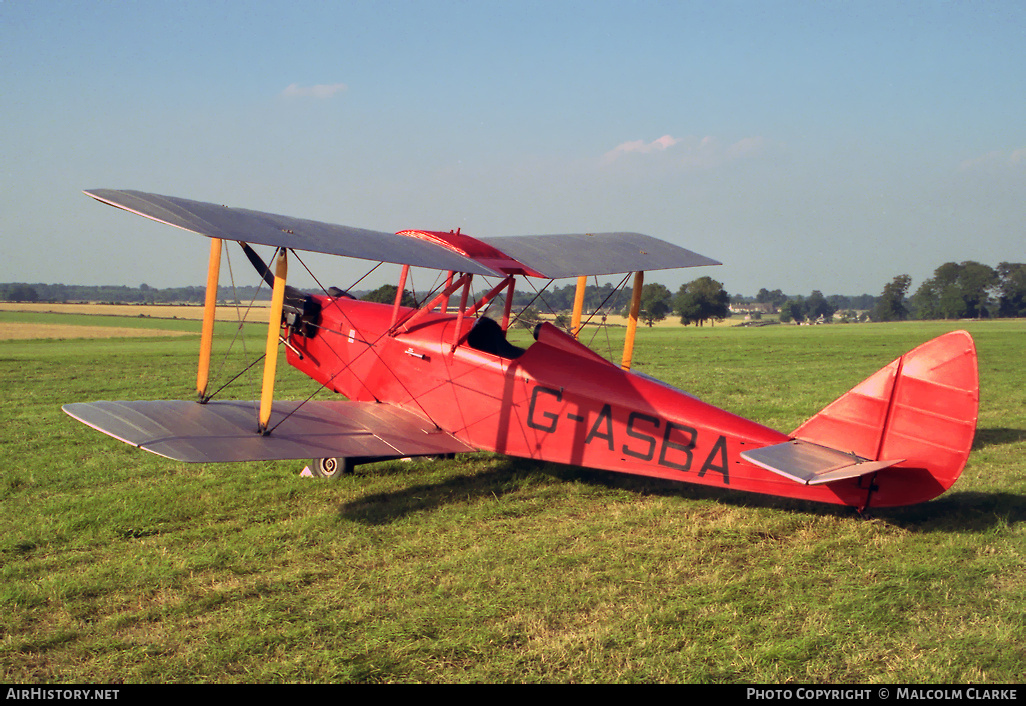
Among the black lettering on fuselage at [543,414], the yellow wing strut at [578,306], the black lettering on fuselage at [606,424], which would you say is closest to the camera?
the black lettering on fuselage at [606,424]

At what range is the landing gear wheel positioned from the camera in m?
6.55

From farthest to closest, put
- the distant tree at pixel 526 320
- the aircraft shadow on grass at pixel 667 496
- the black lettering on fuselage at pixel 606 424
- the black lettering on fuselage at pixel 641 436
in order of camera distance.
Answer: the distant tree at pixel 526 320, the black lettering on fuselage at pixel 606 424, the black lettering on fuselage at pixel 641 436, the aircraft shadow on grass at pixel 667 496

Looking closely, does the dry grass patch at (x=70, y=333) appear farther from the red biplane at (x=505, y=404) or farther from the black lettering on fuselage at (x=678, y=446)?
the black lettering on fuselage at (x=678, y=446)

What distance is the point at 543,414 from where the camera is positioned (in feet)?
20.0

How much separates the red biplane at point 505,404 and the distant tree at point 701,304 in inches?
2365

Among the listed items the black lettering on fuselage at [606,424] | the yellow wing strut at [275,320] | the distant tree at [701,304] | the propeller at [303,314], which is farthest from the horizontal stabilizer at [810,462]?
the distant tree at [701,304]

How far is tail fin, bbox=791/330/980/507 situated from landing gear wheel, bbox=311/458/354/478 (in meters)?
4.22

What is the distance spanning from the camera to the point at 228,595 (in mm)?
3963

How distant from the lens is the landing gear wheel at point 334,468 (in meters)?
6.55

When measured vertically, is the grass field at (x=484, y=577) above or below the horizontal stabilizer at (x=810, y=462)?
below

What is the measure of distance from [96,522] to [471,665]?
Result: 3544mm

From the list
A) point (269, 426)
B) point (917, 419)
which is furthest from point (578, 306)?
point (917, 419)

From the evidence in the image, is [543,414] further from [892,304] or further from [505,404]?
[892,304]

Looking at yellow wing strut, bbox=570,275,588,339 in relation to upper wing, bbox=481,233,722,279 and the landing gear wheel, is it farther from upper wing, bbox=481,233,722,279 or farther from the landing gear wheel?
the landing gear wheel
